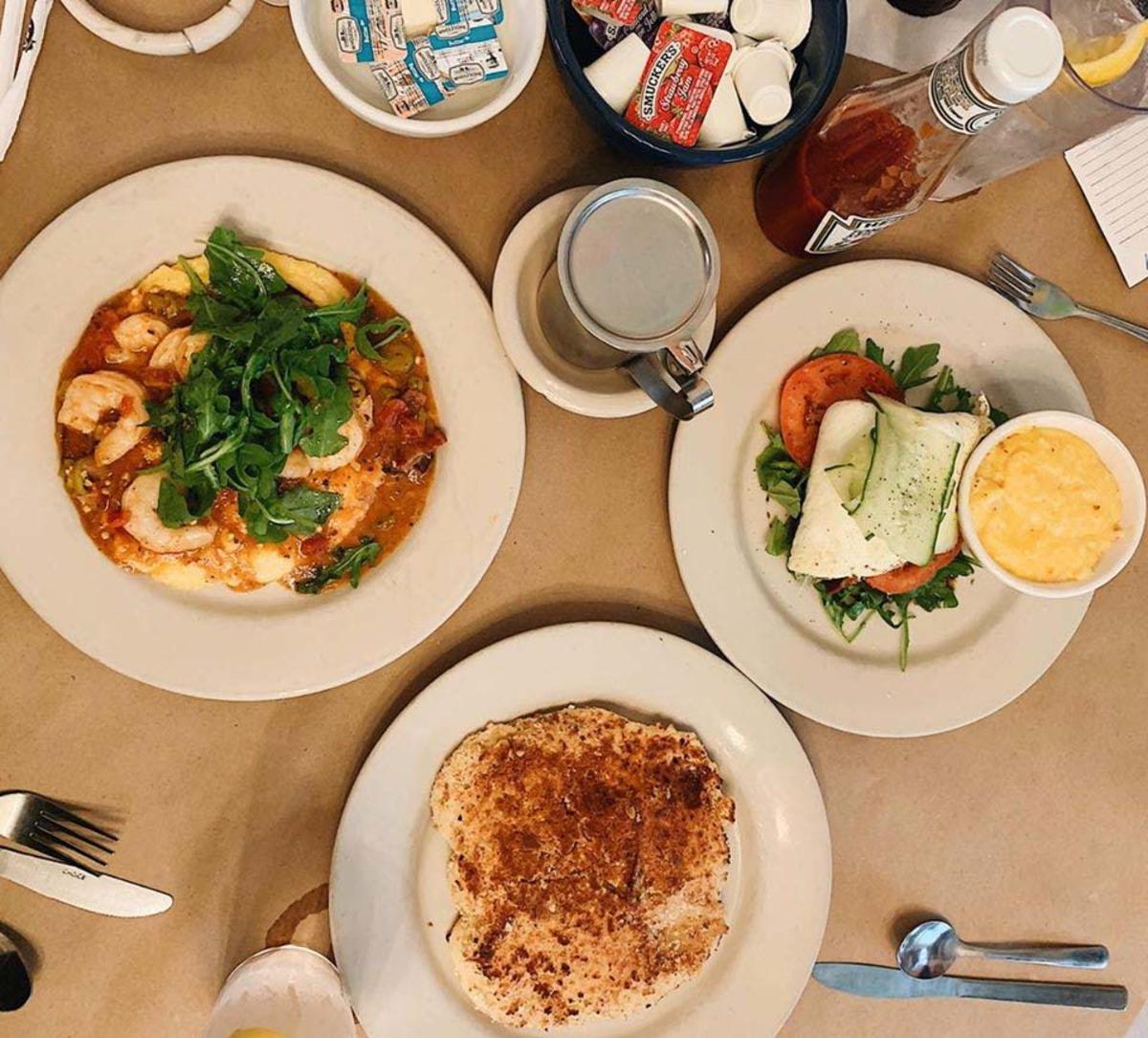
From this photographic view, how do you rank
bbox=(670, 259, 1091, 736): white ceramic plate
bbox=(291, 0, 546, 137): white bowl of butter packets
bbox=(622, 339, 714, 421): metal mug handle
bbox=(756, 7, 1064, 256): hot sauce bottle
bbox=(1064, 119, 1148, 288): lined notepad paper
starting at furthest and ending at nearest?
1. bbox=(1064, 119, 1148, 288): lined notepad paper
2. bbox=(670, 259, 1091, 736): white ceramic plate
3. bbox=(291, 0, 546, 137): white bowl of butter packets
4. bbox=(622, 339, 714, 421): metal mug handle
5. bbox=(756, 7, 1064, 256): hot sauce bottle

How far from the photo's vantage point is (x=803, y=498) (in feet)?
5.16

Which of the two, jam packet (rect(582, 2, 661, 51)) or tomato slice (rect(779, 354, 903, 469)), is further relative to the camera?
tomato slice (rect(779, 354, 903, 469))

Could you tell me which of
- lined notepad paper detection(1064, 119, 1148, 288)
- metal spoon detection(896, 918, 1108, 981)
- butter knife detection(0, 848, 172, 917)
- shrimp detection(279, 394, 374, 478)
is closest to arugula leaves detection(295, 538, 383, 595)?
shrimp detection(279, 394, 374, 478)

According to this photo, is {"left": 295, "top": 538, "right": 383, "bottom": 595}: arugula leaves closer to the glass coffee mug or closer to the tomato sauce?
the tomato sauce

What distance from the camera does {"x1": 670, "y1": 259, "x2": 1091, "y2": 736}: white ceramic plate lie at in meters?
1.55


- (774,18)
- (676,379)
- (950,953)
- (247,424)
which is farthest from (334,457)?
(950,953)

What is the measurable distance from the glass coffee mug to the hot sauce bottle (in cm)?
23

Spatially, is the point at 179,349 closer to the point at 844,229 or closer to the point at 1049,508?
the point at 844,229

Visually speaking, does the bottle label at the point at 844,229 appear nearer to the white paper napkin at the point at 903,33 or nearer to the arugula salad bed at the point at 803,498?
the arugula salad bed at the point at 803,498

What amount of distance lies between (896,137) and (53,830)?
1.67 m

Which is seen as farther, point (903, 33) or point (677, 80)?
point (903, 33)

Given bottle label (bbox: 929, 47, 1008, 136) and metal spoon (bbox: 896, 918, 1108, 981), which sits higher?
bottle label (bbox: 929, 47, 1008, 136)

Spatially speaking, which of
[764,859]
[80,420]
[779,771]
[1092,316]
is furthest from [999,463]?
[80,420]

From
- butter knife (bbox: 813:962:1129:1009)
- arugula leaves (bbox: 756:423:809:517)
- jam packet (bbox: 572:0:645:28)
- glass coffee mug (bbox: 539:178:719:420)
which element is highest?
jam packet (bbox: 572:0:645:28)
